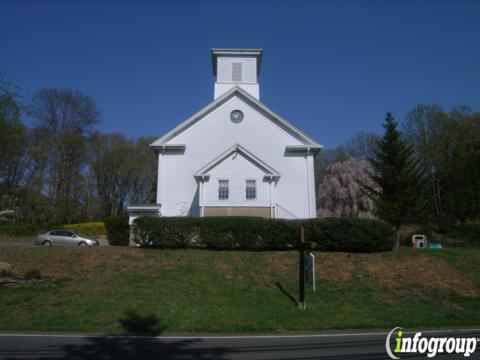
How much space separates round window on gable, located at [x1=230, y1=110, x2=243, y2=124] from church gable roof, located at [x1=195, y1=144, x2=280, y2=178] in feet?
10.8

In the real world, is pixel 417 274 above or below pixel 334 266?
below

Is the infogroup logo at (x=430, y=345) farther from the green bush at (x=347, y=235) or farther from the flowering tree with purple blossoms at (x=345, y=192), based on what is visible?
the flowering tree with purple blossoms at (x=345, y=192)

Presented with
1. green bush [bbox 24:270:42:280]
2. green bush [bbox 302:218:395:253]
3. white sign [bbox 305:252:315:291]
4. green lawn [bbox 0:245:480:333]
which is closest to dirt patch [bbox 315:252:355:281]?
green lawn [bbox 0:245:480:333]

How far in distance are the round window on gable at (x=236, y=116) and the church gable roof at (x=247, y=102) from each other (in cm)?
98

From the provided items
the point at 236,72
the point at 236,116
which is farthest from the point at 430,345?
the point at 236,72

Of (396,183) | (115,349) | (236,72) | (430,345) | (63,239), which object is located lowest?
(430,345)

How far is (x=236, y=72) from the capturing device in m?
31.4

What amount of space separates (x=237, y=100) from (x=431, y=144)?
1374 inches

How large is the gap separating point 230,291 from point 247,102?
1667 centimetres

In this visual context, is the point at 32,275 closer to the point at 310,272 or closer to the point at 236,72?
the point at 310,272

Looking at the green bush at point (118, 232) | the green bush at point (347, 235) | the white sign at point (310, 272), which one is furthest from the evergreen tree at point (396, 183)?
the green bush at point (118, 232)

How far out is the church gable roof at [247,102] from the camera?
26984mm

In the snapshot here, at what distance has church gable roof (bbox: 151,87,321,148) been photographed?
26984 millimetres

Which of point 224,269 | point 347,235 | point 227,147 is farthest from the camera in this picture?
point 227,147
